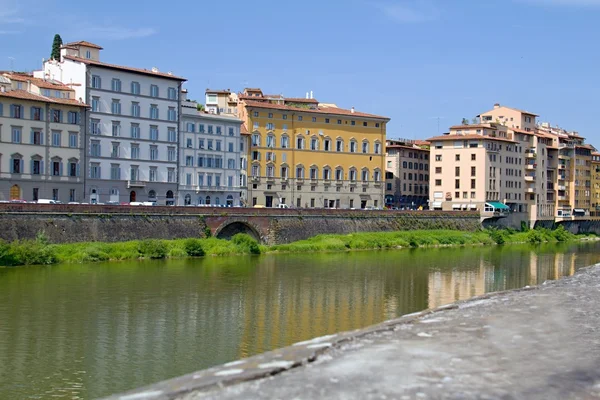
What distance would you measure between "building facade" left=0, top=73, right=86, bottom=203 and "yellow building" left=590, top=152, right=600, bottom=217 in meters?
77.6

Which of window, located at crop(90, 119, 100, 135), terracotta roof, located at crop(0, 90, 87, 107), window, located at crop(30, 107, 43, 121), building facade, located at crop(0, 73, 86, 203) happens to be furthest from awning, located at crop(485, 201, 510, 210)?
window, located at crop(30, 107, 43, 121)

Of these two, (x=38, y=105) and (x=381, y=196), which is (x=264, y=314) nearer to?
(x=38, y=105)

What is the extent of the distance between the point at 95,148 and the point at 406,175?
1931 inches


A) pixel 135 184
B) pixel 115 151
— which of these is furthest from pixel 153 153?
pixel 115 151

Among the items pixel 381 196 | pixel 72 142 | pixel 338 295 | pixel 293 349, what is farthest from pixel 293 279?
pixel 381 196

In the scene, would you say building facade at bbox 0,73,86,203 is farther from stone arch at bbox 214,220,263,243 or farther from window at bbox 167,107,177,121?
stone arch at bbox 214,220,263,243

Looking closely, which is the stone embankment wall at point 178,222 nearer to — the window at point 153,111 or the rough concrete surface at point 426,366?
the window at point 153,111

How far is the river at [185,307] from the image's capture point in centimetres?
2145

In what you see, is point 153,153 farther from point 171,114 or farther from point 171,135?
point 171,114

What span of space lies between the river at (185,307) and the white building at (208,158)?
16.9 metres

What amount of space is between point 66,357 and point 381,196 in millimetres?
67949

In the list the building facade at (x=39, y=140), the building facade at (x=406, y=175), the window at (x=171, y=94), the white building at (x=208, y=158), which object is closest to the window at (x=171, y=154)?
the white building at (x=208, y=158)

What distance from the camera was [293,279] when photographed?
1667 inches

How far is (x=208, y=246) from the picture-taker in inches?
2185
